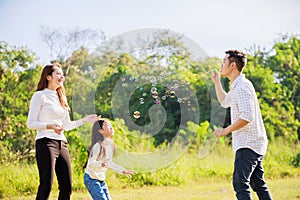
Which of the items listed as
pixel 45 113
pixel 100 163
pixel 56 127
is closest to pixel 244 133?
pixel 100 163

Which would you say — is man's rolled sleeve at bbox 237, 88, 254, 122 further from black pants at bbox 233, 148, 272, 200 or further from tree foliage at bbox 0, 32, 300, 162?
tree foliage at bbox 0, 32, 300, 162

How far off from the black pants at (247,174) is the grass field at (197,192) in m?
1.43

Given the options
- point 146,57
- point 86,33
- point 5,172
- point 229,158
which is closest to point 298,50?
point 229,158

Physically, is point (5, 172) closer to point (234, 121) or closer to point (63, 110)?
point (63, 110)

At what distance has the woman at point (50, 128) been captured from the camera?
3307 millimetres

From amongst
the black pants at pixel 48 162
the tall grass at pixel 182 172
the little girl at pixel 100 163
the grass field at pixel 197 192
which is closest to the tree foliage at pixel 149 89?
the tall grass at pixel 182 172

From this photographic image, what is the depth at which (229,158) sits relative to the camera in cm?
678

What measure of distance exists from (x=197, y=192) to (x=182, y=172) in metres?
0.85

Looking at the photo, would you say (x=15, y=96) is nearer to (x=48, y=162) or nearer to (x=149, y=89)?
(x=149, y=89)

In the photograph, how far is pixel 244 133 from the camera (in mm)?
3141

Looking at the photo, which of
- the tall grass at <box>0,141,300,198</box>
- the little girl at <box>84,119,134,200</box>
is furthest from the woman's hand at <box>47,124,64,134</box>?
the tall grass at <box>0,141,300,198</box>

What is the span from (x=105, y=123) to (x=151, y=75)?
121cm

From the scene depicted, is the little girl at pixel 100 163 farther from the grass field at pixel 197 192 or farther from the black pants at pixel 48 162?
the grass field at pixel 197 192

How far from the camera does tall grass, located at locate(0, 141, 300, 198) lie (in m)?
5.32
